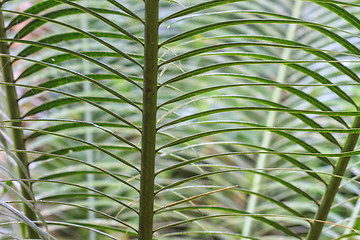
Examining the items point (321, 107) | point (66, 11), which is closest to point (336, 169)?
point (321, 107)

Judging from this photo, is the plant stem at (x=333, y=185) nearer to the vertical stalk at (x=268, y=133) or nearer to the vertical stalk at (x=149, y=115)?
the vertical stalk at (x=149, y=115)

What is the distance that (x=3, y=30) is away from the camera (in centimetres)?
65

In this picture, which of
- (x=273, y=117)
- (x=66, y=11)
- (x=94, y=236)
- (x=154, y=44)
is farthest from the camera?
(x=273, y=117)

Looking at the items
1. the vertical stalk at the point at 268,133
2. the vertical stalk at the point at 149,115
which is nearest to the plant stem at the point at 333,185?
the vertical stalk at the point at 149,115

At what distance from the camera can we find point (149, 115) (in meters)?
0.53

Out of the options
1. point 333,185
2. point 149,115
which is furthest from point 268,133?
point 149,115

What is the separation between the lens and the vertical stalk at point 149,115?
50cm

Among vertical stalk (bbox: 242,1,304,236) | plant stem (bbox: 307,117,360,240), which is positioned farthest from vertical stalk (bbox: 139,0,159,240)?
vertical stalk (bbox: 242,1,304,236)

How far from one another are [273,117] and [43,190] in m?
0.92

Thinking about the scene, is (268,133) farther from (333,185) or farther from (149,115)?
(149,115)

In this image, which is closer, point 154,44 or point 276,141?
point 154,44

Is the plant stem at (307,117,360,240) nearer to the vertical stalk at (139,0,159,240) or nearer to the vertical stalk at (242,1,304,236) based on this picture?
the vertical stalk at (139,0,159,240)

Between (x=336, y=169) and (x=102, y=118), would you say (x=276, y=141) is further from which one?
(x=336, y=169)

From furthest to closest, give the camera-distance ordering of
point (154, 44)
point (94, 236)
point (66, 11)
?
point (94, 236) → point (66, 11) → point (154, 44)
